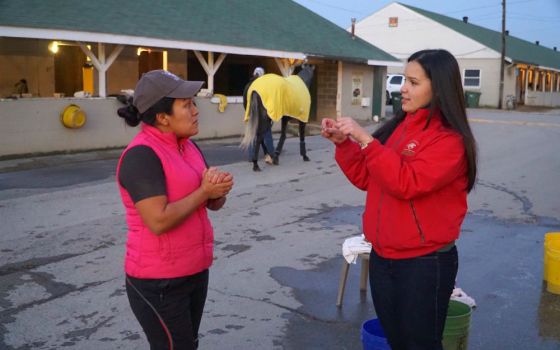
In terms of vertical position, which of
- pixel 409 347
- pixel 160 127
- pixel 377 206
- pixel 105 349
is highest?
pixel 160 127

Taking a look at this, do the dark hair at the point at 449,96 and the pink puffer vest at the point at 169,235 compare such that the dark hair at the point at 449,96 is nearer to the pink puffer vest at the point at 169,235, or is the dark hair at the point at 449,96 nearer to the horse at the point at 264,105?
the pink puffer vest at the point at 169,235

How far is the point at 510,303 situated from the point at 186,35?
13.1m

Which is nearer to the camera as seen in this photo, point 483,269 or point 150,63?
point 483,269

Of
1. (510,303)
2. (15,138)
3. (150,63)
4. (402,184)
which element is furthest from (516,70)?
(402,184)

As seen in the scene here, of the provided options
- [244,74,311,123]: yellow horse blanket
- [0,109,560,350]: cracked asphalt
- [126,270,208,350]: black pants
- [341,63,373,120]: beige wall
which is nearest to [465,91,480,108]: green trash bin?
[341,63,373,120]: beige wall

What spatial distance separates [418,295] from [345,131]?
31.9 inches

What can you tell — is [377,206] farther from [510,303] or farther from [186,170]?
[510,303]

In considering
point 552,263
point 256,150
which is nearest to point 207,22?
point 256,150

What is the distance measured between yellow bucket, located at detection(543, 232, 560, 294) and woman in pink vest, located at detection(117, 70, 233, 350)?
3700 millimetres

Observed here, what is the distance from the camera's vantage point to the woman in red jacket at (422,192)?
2707 mm

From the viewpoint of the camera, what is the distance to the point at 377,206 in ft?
9.61

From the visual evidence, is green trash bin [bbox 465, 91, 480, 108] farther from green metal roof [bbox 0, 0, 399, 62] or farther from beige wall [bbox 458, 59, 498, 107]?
green metal roof [bbox 0, 0, 399, 62]

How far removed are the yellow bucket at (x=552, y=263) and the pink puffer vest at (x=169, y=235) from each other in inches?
146

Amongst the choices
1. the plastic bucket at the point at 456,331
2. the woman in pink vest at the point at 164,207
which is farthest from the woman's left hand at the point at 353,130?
the plastic bucket at the point at 456,331
